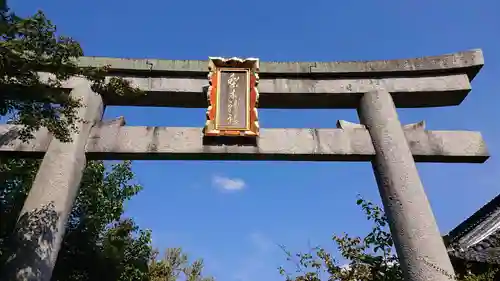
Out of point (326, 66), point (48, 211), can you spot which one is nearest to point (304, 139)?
point (326, 66)

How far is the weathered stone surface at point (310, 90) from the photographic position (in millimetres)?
6664

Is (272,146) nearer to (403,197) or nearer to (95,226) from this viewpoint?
(403,197)

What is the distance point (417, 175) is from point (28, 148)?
538 centimetres

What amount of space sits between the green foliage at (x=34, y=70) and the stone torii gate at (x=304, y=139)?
2.38 feet

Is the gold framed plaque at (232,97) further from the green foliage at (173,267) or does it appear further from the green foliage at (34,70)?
the green foliage at (173,267)

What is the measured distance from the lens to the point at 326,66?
6.84 meters

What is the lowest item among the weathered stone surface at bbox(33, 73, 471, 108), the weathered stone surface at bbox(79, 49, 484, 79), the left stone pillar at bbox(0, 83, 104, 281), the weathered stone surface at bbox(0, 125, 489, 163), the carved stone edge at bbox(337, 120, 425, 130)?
the left stone pillar at bbox(0, 83, 104, 281)

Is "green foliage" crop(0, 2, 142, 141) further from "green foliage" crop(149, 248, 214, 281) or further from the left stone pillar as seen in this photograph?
"green foliage" crop(149, 248, 214, 281)

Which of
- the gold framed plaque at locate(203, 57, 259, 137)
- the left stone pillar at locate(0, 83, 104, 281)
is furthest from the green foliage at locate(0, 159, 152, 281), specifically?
the gold framed plaque at locate(203, 57, 259, 137)

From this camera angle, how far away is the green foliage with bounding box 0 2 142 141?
461 cm

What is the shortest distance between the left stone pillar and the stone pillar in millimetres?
4150

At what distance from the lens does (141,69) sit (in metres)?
6.65

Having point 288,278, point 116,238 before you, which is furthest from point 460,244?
point 116,238

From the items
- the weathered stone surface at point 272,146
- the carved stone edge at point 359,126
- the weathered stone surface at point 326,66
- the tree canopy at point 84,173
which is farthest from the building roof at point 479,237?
the tree canopy at point 84,173
